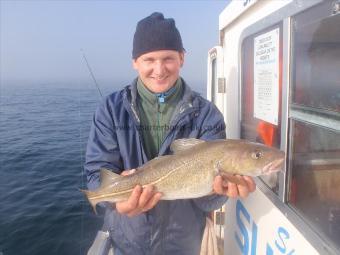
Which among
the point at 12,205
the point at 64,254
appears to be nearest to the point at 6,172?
the point at 12,205

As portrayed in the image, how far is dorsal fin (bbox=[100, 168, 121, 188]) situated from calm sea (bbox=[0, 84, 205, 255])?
4.77 meters

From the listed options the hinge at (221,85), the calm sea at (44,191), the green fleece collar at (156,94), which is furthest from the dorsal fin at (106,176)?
the calm sea at (44,191)

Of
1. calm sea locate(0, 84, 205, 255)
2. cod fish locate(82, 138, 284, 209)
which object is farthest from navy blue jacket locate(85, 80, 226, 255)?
calm sea locate(0, 84, 205, 255)

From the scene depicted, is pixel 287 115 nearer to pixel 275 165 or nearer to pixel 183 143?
pixel 275 165

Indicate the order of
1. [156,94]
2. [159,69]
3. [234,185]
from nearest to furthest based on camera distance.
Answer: [234,185] → [159,69] → [156,94]

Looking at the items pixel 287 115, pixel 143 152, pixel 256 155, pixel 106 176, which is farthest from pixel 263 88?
pixel 106 176

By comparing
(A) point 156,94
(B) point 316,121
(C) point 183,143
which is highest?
(A) point 156,94

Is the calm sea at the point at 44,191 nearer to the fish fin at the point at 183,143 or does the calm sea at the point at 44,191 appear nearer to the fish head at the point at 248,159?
the fish fin at the point at 183,143

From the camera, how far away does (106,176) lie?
3031 millimetres

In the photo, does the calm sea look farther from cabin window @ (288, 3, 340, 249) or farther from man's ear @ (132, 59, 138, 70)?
cabin window @ (288, 3, 340, 249)

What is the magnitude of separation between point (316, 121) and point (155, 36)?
1.81 m

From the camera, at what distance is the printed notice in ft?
9.24

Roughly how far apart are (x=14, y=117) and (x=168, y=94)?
2199 cm

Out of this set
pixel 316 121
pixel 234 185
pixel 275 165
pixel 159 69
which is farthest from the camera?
pixel 159 69
